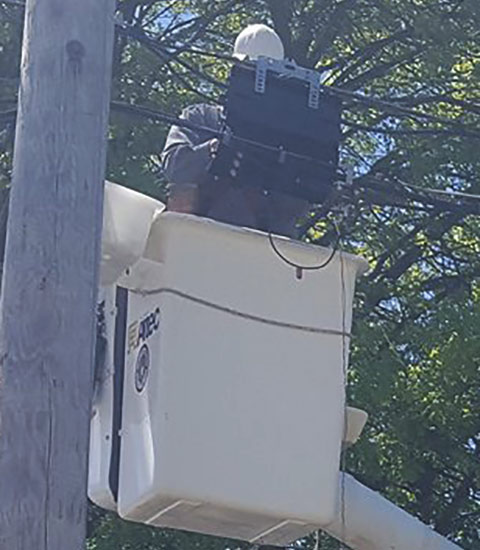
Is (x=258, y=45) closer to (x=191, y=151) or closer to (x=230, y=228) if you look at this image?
(x=191, y=151)

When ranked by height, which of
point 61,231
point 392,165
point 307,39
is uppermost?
point 307,39

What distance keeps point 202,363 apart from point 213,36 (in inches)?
385

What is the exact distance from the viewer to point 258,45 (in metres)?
7.32

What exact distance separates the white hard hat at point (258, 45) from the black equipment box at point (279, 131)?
1.60 feet

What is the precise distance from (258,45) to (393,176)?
749 centimetres

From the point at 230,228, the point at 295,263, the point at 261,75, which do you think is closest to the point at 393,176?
the point at 261,75

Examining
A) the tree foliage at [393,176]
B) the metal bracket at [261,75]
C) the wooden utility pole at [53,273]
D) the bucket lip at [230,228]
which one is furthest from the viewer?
the tree foliage at [393,176]

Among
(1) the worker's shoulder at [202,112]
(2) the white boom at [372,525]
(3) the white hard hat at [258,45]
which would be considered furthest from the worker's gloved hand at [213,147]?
(2) the white boom at [372,525]

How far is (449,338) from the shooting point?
1380 cm

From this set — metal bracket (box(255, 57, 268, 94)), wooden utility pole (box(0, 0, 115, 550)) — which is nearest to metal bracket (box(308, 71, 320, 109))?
metal bracket (box(255, 57, 268, 94))

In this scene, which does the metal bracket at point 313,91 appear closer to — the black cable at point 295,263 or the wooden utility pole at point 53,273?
the black cable at point 295,263

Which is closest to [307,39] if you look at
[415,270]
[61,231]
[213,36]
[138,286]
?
[213,36]

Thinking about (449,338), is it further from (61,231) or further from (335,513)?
(61,231)

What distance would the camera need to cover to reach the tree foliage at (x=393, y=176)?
535 inches
